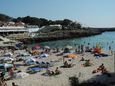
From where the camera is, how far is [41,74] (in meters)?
29.4

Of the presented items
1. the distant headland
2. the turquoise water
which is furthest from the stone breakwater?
the turquoise water

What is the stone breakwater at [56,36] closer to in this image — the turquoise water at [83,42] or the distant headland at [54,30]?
the distant headland at [54,30]

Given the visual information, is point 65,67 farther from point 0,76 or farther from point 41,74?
point 0,76

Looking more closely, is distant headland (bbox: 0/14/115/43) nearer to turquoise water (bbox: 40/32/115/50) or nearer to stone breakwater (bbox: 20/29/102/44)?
stone breakwater (bbox: 20/29/102/44)

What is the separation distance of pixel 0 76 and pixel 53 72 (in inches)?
208

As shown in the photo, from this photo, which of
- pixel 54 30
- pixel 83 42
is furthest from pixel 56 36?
pixel 54 30

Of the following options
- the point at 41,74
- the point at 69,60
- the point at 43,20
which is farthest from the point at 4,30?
the point at 41,74

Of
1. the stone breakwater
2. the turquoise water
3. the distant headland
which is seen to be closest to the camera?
the turquoise water

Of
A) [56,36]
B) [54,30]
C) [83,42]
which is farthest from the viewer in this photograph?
[54,30]

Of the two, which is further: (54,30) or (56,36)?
(54,30)

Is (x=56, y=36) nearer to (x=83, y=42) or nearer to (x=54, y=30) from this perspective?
(x=83, y=42)

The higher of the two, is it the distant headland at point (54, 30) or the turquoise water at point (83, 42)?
the distant headland at point (54, 30)

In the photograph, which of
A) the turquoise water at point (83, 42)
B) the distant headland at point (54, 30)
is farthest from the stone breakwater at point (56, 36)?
the turquoise water at point (83, 42)

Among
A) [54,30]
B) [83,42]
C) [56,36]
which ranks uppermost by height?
[54,30]
